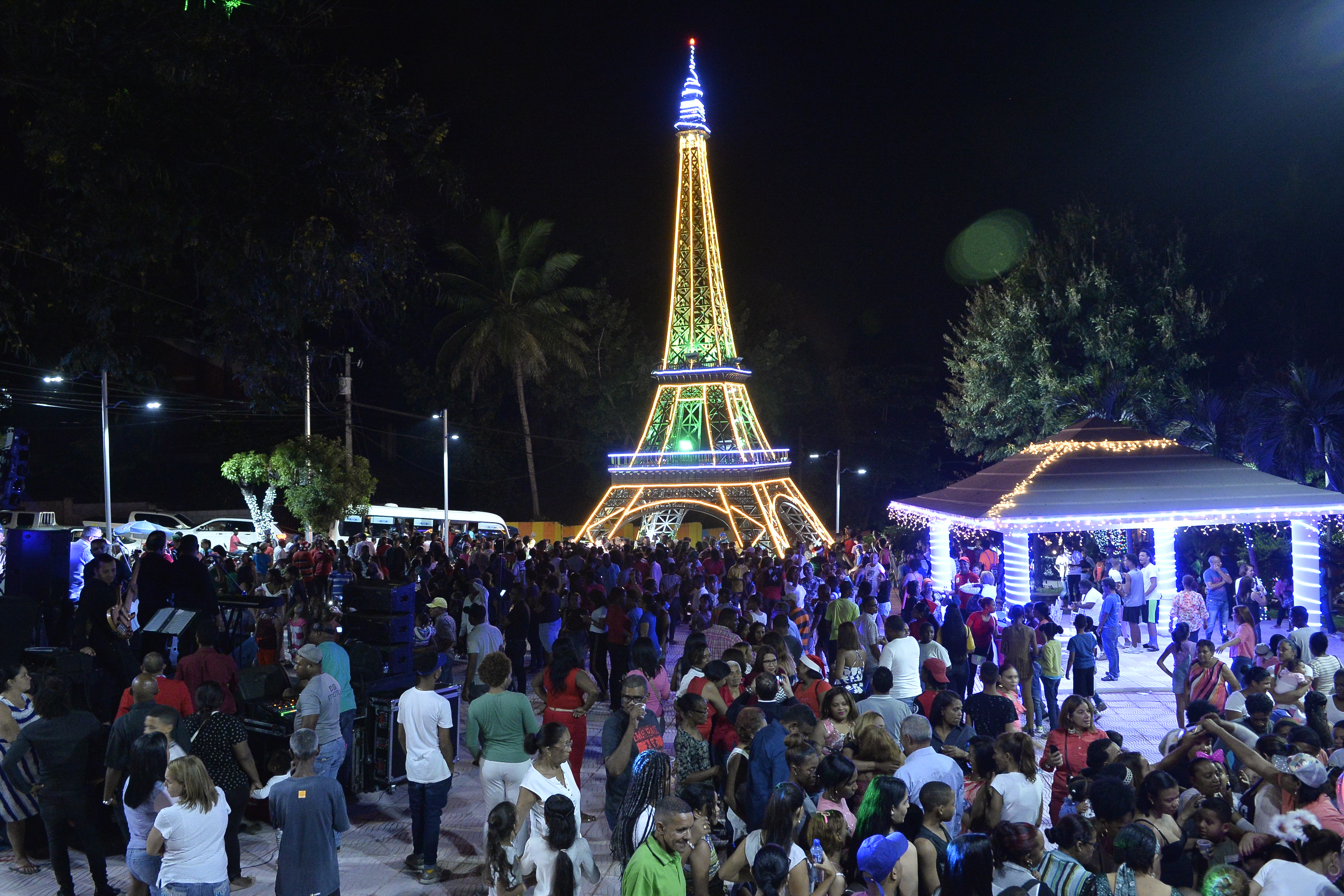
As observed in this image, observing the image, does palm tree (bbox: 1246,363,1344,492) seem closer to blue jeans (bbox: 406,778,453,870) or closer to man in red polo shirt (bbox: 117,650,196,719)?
blue jeans (bbox: 406,778,453,870)

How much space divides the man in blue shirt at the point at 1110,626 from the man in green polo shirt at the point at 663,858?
32.6 feet

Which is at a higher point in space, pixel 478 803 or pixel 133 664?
pixel 133 664

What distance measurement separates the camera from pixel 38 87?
9281 mm

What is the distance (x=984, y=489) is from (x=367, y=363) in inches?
1157

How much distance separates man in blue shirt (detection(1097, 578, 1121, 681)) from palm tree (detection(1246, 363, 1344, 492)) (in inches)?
385

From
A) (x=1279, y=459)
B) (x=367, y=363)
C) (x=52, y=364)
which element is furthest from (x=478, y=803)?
(x=367, y=363)

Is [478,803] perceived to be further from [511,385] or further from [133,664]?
[511,385]

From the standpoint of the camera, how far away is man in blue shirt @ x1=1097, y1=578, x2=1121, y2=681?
1266 centimetres

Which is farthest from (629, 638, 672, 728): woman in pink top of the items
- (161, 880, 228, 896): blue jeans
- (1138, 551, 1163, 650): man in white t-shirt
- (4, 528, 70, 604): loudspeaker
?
(1138, 551, 1163, 650): man in white t-shirt

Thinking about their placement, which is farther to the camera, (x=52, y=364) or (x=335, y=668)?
(x=52, y=364)

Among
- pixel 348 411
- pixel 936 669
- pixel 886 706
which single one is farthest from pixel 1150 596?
pixel 348 411

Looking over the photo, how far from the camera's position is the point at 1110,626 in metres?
12.7

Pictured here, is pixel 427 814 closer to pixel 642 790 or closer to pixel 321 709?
pixel 321 709

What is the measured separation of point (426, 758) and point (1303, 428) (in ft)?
64.4
